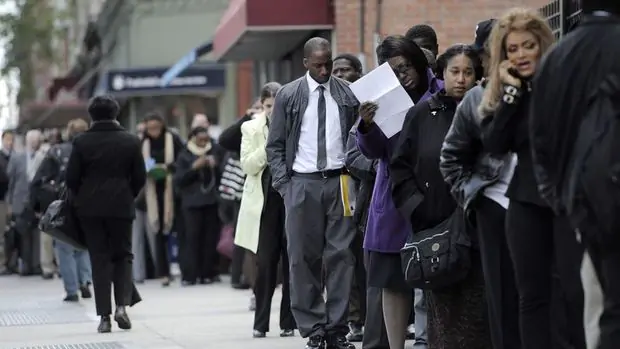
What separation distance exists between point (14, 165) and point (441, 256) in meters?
15.4

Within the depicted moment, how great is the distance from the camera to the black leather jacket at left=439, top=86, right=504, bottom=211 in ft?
25.0

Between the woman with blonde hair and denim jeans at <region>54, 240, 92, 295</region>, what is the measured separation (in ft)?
32.9

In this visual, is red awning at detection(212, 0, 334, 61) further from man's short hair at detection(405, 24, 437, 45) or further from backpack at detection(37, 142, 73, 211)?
man's short hair at detection(405, 24, 437, 45)

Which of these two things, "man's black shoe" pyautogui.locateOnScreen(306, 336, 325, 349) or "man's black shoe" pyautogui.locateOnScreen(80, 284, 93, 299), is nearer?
"man's black shoe" pyautogui.locateOnScreen(306, 336, 325, 349)

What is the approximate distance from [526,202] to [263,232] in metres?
5.28

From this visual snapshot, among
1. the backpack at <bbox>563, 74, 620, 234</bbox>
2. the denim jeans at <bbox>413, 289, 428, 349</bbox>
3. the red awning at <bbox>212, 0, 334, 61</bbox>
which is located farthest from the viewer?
the red awning at <bbox>212, 0, 334, 61</bbox>

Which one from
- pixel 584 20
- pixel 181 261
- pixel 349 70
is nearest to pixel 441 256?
pixel 584 20

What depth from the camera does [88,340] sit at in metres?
12.5

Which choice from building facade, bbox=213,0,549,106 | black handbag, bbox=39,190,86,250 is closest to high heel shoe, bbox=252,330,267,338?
black handbag, bbox=39,190,86,250

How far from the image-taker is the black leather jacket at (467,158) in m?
7.61

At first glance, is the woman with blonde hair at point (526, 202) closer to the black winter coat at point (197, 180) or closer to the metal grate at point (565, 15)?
the metal grate at point (565, 15)

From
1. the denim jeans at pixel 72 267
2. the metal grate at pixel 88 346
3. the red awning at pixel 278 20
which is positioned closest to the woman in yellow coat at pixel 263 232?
the metal grate at pixel 88 346

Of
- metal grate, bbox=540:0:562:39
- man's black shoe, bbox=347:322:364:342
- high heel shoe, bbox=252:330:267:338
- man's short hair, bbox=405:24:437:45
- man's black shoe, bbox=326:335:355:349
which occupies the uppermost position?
metal grate, bbox=540:0:562:39

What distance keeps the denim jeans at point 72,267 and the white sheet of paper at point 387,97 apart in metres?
8.04
